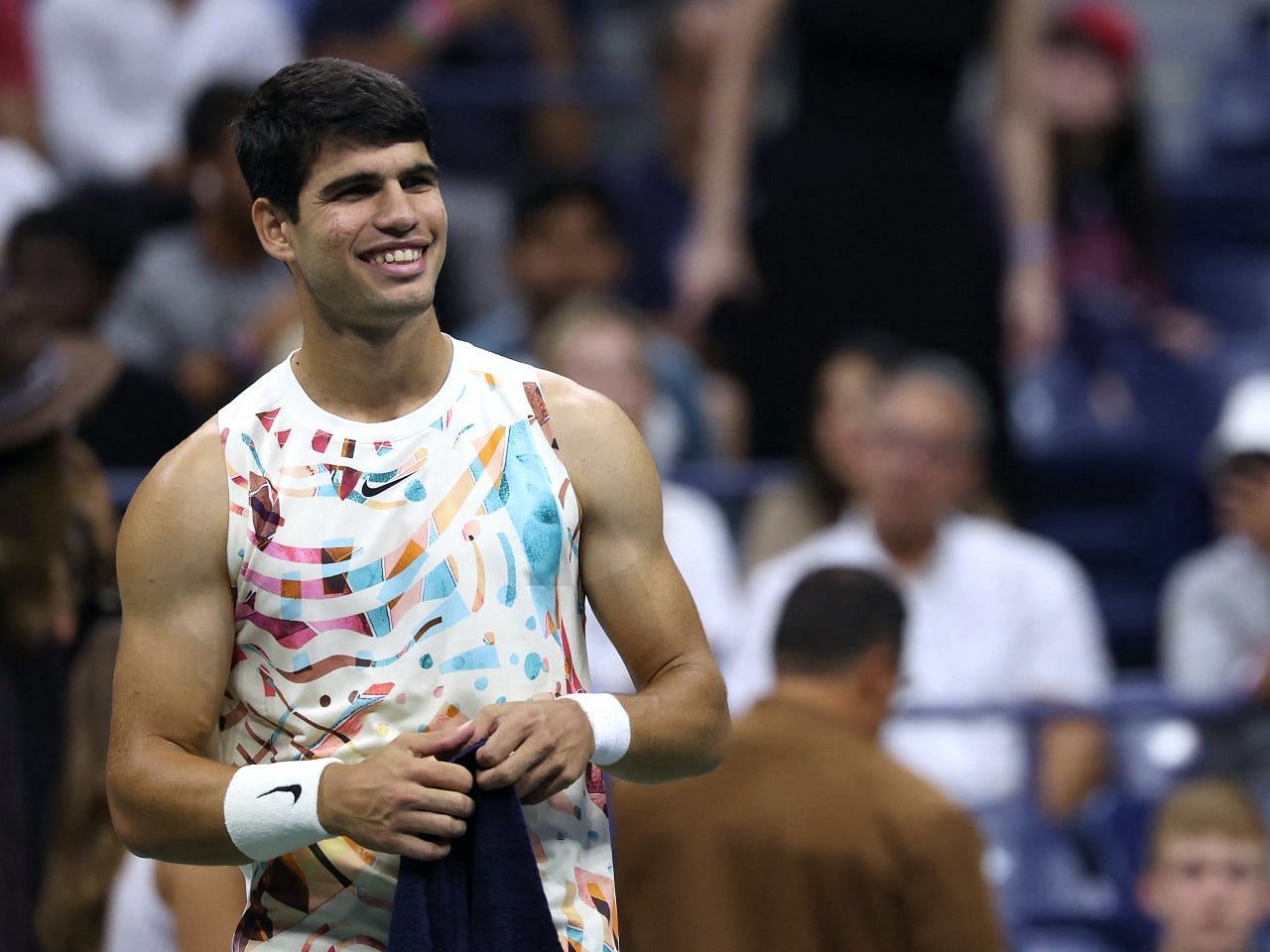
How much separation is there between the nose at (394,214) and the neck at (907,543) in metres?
3.58

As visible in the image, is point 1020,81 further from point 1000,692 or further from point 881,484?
point 1000,692

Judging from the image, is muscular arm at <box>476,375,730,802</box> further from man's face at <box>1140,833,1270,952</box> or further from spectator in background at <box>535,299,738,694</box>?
spectator in background at <box>535,299,738,694</box>

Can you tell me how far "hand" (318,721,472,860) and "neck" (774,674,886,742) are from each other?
6.70ft

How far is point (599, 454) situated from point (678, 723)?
1.07ft

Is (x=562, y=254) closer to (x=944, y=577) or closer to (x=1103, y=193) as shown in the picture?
(x=944, y=577)

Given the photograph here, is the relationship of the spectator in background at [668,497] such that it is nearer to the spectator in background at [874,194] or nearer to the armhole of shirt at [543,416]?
the spectator in background at [874,194]

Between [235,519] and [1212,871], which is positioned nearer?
[235,519]

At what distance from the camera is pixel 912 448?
595 centimetres

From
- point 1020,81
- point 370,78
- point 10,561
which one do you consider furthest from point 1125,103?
point 370,78

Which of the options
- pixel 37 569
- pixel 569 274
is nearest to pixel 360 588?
pixel 37 569

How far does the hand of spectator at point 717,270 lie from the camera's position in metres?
6.55

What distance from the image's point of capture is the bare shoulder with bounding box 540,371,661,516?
2.66 meters

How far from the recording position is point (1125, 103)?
26.3 ft

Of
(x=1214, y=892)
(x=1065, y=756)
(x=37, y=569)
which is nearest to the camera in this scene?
(x=37, y=569)
